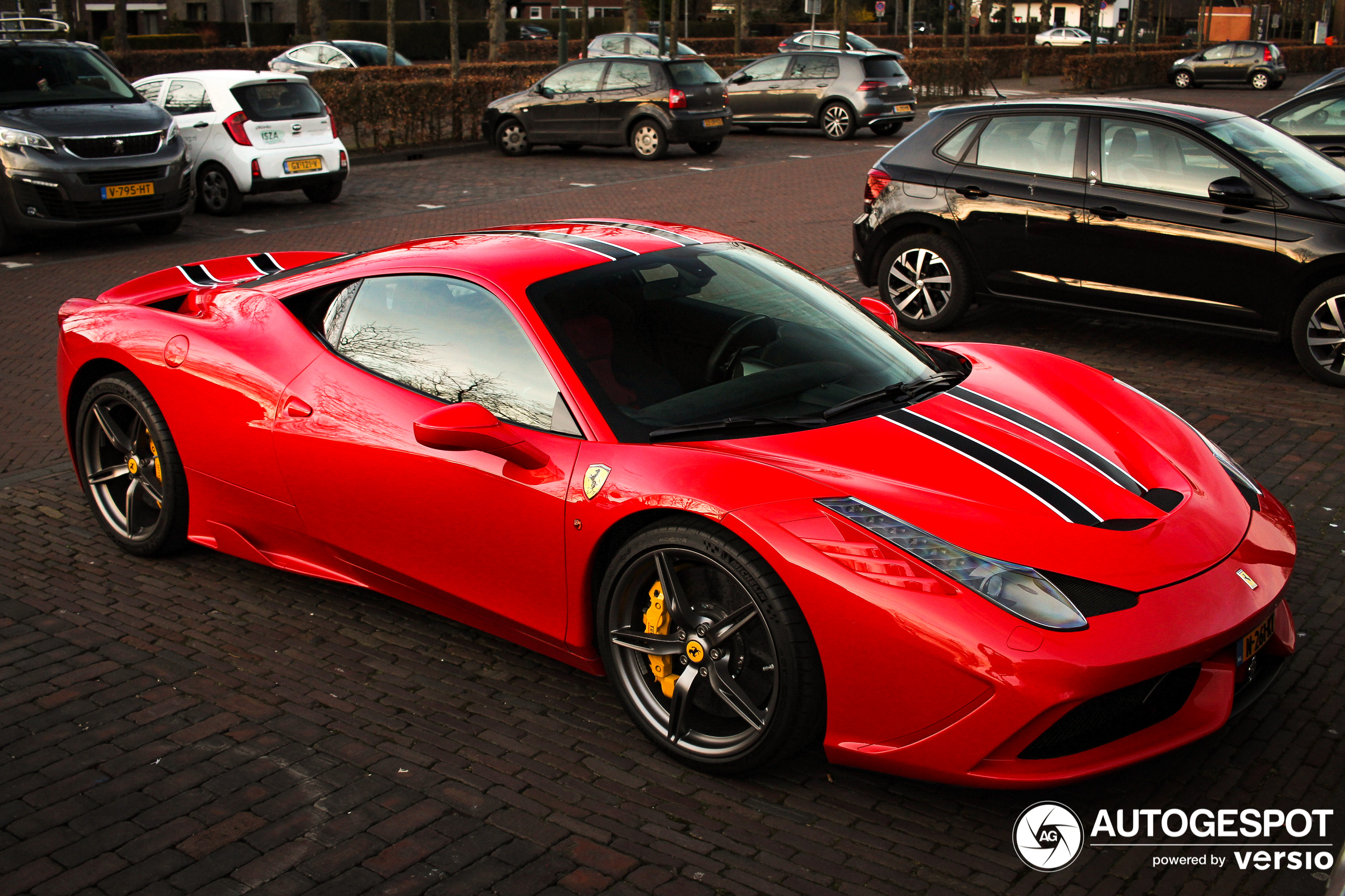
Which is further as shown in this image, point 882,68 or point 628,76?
point 882,68

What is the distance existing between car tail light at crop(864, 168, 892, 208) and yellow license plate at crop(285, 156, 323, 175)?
8.82 m

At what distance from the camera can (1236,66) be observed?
4122 centimetres

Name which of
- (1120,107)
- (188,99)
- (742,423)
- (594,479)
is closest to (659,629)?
(594,479)

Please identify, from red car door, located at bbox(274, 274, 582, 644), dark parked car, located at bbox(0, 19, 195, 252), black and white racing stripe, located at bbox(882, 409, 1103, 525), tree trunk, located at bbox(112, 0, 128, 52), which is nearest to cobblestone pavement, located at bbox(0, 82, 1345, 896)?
red car door, located at bbox(274, 274, 582, 644)

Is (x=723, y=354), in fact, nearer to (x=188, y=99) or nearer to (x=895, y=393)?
(x=895, y=393)

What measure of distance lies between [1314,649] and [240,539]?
157 inches

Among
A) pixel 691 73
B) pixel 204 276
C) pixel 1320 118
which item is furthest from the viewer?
pixel 691 73

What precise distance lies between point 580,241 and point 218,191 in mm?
12286

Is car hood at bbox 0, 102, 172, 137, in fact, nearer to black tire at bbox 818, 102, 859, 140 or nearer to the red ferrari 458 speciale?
the red ferrari 458 speciale

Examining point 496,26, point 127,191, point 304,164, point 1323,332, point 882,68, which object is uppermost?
point 496,26

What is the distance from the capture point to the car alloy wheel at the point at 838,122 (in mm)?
23875

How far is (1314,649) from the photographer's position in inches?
166

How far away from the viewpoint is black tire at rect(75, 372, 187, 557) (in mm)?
4961

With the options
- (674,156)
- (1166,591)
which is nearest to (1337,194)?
(1166,591)
